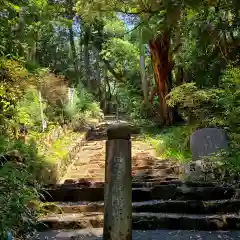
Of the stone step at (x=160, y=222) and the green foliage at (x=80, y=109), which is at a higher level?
the green foliage at (x=80, y=109)

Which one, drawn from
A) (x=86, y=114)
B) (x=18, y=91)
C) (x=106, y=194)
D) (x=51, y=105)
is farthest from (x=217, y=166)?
(x=86, y=114)

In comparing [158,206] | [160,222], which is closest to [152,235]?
[160,222]

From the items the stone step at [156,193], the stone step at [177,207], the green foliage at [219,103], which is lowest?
the stone step at [177,207]

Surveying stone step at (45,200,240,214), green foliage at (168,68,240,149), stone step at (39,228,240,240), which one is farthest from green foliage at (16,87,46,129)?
stone step at (39,228,240,240)

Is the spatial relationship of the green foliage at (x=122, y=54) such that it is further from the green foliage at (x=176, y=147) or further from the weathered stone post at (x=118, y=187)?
the weathered stone post at (x=118, y=187)

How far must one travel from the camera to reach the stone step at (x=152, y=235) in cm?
455

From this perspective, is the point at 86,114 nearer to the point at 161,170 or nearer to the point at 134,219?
the point at 161,170

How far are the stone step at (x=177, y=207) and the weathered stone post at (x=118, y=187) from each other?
70.5 inches

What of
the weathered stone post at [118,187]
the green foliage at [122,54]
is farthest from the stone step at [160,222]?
the green foliage at [122,54]

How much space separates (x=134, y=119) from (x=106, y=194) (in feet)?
51.1

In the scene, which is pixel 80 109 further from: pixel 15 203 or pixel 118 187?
pixel 118 187

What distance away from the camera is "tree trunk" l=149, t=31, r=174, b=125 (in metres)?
14.9

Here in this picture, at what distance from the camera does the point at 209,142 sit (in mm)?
7785

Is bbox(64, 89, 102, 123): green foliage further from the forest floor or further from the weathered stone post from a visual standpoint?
the weathered stone post
